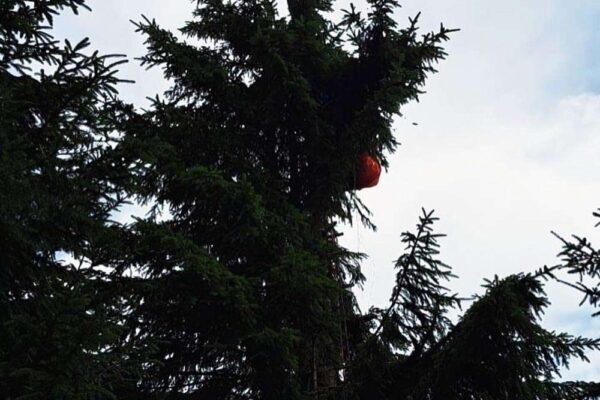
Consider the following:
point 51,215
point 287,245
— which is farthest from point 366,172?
point 51,215

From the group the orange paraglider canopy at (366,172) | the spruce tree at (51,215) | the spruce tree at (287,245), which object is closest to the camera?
the spruce tree at (51,215)

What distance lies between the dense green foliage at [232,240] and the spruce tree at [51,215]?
2 centimetres

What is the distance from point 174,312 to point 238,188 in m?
1.40

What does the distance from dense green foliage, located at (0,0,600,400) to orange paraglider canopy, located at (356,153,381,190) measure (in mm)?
122

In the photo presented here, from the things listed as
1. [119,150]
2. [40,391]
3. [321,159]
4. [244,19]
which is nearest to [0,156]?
[119,150]

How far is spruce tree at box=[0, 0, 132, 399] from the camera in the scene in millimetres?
4148

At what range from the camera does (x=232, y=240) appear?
6.97 metres

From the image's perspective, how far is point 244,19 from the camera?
922 cm

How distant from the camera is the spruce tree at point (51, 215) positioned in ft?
13.6

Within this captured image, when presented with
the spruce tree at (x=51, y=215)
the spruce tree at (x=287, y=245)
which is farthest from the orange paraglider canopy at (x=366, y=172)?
the spruce tree at (x=51, y=215)

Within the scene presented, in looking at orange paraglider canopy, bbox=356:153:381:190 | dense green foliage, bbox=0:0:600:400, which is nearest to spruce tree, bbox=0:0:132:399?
dense green foliage, bbox=0:0:600:400

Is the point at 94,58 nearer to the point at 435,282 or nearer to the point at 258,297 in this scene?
the point at 258,297

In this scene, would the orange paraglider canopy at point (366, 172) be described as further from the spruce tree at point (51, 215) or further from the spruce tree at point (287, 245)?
the spruce tree at point (51, 215)

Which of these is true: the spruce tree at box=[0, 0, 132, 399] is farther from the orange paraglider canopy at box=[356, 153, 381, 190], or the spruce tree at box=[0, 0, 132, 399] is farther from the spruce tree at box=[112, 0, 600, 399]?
the orange paraglider canopy at box=[356, 153, 381, 190]
